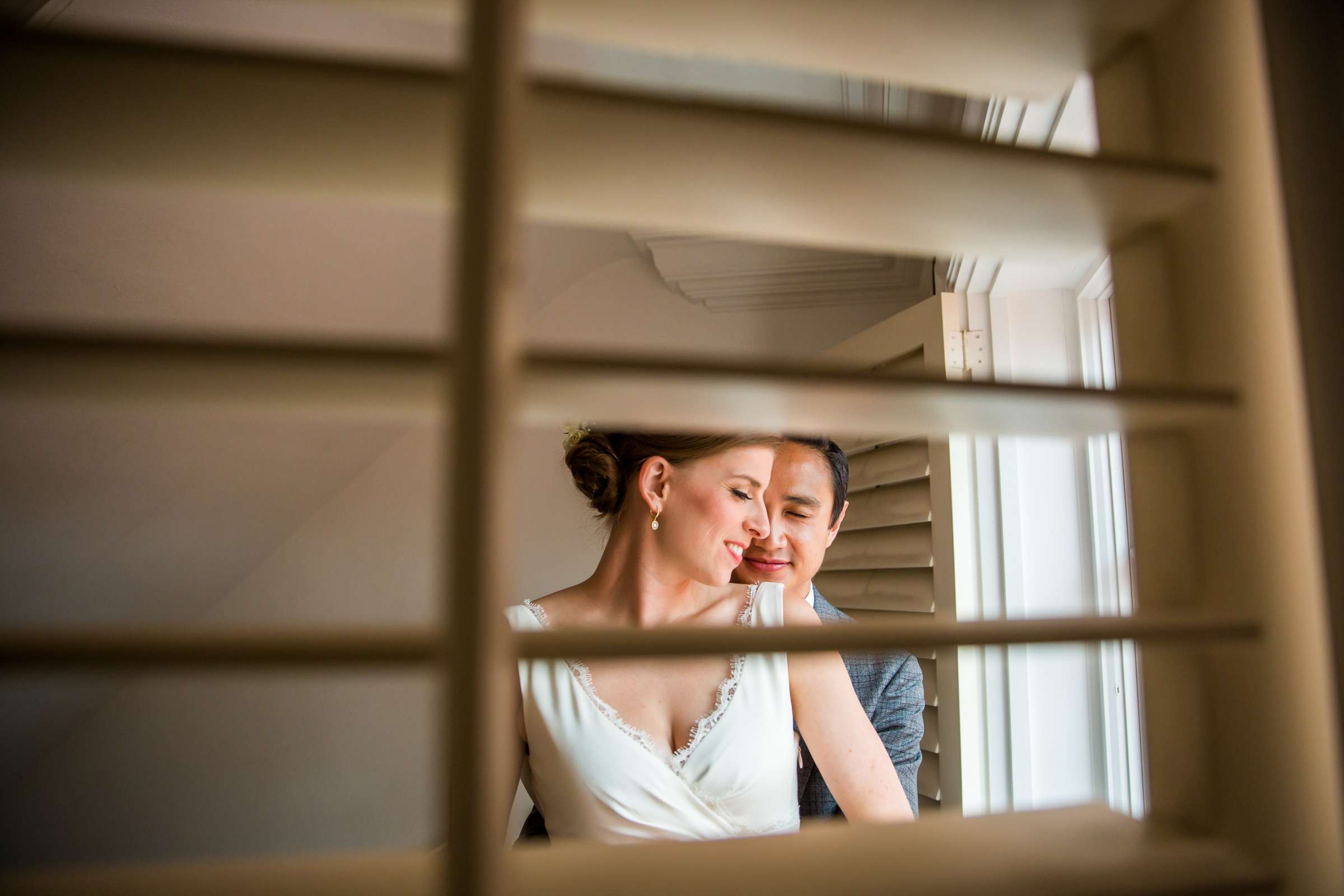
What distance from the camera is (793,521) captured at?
2.16 meters

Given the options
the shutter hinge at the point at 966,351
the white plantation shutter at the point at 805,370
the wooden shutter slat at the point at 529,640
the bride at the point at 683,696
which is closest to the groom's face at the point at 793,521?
the bride at the point at 683,696

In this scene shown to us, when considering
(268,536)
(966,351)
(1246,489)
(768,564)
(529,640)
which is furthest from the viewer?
(268,536)

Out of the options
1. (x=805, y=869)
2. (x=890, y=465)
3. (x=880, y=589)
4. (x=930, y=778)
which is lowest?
(x=930, y=778)

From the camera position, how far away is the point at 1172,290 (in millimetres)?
577

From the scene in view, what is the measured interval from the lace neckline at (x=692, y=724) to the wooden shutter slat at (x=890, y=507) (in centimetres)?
47

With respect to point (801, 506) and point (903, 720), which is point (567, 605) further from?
point (903, 720)

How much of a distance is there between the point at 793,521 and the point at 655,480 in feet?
1.73

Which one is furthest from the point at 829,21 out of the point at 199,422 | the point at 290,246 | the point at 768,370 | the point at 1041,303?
the point at 199,422

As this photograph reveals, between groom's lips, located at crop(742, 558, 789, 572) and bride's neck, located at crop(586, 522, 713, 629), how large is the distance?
1.05 ft

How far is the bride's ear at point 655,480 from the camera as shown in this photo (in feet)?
5.92

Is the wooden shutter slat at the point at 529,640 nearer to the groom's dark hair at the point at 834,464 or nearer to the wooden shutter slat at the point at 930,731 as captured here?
the wooden shutter slat at the point at 930,731

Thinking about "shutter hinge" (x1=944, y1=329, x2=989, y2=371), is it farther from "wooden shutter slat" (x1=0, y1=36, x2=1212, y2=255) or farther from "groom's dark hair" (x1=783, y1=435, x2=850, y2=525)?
"wooden shutter slat" (x1=0, y1=36, x2=1212, y2=255)

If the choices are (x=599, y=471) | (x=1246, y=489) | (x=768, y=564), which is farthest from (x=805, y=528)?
(x=1246, y=489)

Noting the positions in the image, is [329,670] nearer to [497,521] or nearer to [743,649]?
[497,521]
